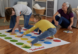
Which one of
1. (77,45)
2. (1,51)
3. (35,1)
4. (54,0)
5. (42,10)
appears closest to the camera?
(1,51)

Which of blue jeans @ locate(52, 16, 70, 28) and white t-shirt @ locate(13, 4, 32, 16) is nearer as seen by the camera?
white t-shirt @ locate(13, 4, 32, 16)

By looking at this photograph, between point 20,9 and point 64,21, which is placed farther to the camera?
point 64,21

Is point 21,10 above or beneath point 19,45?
above

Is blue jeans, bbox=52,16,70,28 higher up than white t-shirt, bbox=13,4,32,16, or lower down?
lower down

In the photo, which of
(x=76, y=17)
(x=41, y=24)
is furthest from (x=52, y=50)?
(x=76, y=17)

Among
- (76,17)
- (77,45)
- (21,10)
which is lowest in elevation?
(77,45)

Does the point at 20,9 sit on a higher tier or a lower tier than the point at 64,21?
higher

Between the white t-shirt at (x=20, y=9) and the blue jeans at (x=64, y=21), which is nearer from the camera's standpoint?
the white t-shirt at (x=20, y=9)

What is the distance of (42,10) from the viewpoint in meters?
5.70

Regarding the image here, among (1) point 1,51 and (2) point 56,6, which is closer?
(1) point 1,51

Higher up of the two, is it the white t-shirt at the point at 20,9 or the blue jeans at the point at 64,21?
the white t-shirt at the point at 20,9

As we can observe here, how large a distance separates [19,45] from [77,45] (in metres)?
0.98

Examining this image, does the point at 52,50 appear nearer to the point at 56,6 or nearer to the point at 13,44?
the point at 13,44

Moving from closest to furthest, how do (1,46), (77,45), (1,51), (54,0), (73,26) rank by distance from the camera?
(1,51)
(1,46)
(77,45)
(73,26)
(54,0)
